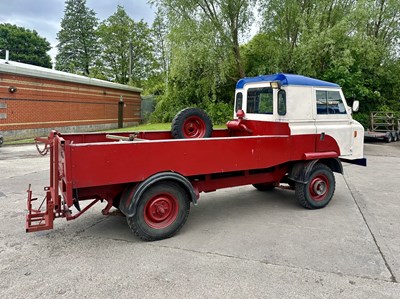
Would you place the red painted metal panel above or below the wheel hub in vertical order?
above

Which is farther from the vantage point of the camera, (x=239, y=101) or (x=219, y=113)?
(x=219, y=113)

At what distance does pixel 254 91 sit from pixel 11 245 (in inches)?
182

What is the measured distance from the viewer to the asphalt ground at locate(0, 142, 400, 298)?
3.00 metres

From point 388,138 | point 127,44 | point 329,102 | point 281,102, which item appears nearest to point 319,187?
point 329,102

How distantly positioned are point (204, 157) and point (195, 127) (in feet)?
4.67

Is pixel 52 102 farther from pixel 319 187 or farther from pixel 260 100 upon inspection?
pixel 319 187

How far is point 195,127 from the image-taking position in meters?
5.60

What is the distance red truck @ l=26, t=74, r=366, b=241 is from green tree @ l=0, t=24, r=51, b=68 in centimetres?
4893

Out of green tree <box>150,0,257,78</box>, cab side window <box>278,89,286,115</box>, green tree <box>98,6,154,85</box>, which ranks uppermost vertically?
green tree <box>98,6,154,85</box>

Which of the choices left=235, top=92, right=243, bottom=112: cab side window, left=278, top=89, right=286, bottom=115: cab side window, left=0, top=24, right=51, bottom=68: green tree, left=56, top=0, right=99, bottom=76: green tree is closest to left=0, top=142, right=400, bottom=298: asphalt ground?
left=278, top=89, right=286, bottom=115: cab side window

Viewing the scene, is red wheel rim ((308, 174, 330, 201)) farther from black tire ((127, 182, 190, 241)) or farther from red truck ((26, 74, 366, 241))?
black tire ((127, 182, 190, 241))

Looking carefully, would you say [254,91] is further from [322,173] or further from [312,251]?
[312,251]

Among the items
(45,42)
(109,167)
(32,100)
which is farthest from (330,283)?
(45,42)

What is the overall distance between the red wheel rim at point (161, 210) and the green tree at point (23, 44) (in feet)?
165
